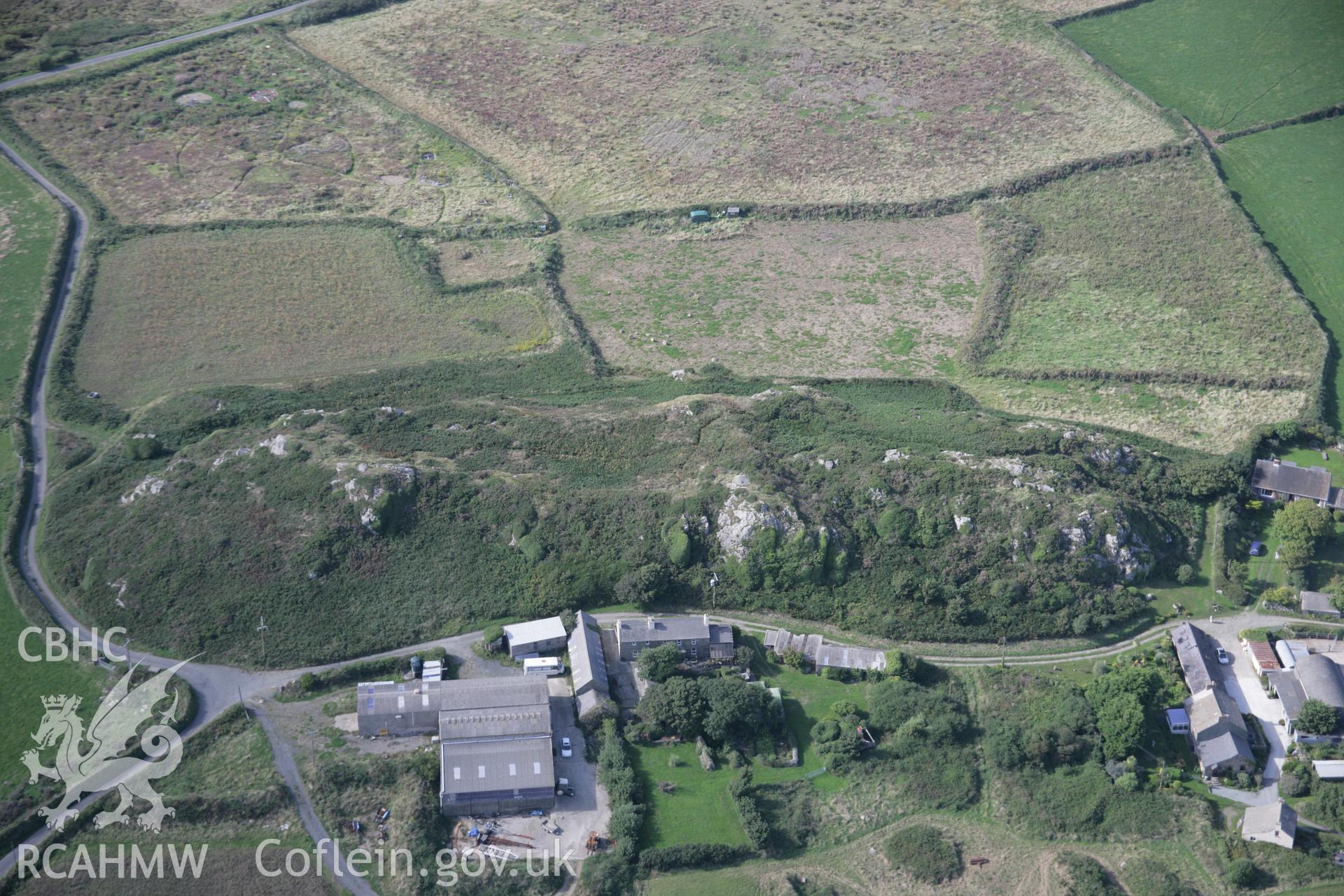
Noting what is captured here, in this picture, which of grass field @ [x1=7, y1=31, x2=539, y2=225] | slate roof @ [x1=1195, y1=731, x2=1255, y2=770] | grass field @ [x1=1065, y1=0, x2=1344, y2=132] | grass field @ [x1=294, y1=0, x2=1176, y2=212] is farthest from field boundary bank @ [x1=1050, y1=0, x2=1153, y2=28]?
slate roof @ [x1=1195, y1=731, x2=1255, y2=770]

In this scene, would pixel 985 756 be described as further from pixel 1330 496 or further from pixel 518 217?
pixel 518 217

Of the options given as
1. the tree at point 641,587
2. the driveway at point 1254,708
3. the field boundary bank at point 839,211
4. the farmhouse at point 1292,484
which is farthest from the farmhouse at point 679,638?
the field boundary bank at point 839,211

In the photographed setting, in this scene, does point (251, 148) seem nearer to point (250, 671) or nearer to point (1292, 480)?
point (250, 671)

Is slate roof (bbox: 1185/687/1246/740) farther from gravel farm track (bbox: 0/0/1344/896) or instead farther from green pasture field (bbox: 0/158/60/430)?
green pasture field (bbox: 0/158/60/430)

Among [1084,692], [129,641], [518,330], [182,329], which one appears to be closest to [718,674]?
[1084,692]

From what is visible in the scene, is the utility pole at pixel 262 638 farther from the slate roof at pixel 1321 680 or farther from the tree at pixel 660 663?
the slate roof at pixel 1321 680

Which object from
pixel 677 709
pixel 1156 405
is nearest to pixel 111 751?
pixel 677 709
